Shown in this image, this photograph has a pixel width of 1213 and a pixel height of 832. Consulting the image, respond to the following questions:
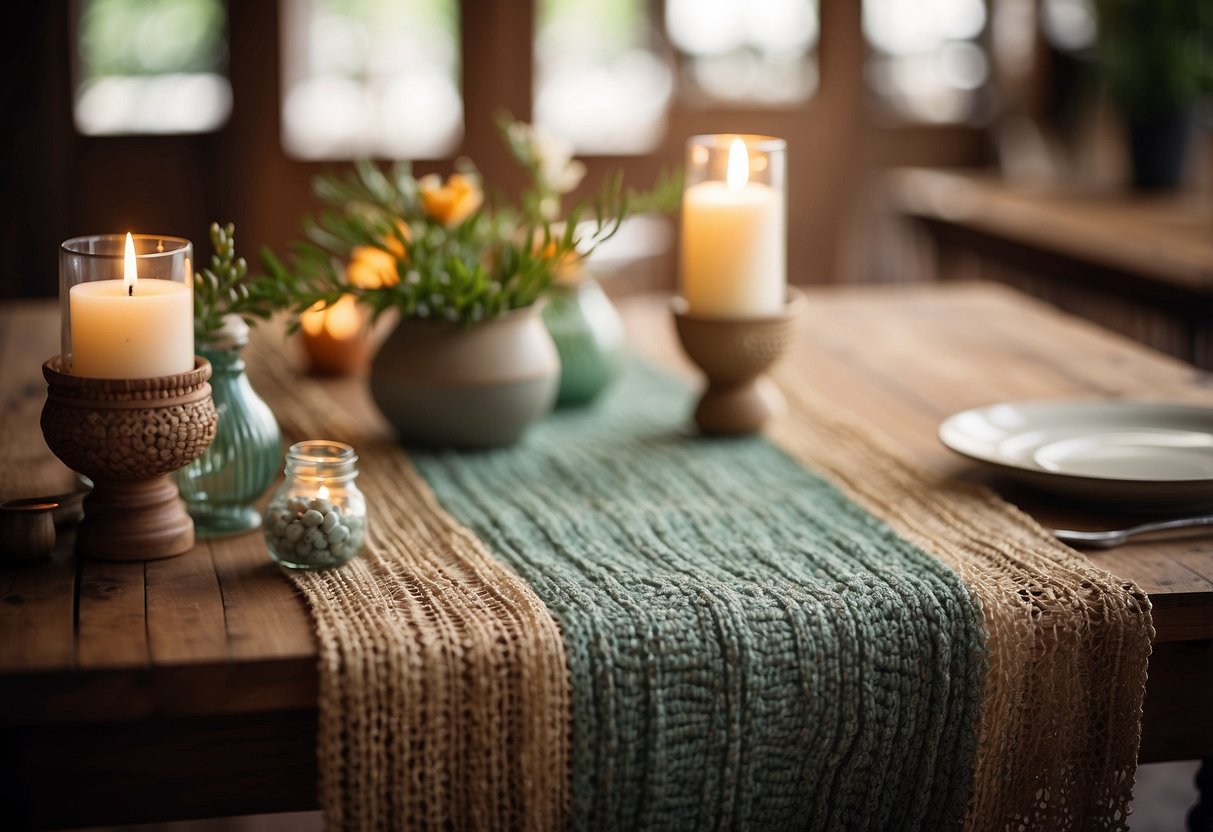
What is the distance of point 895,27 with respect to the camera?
4168 mm

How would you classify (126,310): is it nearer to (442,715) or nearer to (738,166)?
(442,715)

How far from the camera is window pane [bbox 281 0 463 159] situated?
3.82 metres

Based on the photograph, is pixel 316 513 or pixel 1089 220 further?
pixel 1089 220

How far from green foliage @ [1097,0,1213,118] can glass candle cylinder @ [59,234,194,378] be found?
8.42ft

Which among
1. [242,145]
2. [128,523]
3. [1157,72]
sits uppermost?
[1157,72]

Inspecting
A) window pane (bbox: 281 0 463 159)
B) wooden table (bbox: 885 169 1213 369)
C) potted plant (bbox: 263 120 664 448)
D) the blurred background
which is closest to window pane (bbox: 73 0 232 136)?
the blurred background

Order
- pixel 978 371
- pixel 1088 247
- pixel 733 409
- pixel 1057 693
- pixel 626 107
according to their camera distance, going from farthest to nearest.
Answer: pixel 626 107
pixel 1088 247
pixel 978 371
pixel 733 409
pixel 1057 693

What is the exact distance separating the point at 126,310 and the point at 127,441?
0.09m

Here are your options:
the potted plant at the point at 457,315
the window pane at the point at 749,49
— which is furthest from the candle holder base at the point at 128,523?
the window pane at the point at 749,49

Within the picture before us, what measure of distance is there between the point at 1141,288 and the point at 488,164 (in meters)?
2.05

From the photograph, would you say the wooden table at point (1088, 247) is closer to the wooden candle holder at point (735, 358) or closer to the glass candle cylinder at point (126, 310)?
the wooden candle holder at point (735, 358)

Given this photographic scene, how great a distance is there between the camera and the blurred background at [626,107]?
340 cm

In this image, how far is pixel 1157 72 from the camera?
2963 mm

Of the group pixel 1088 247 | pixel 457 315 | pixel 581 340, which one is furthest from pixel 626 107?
pixel 457 315
